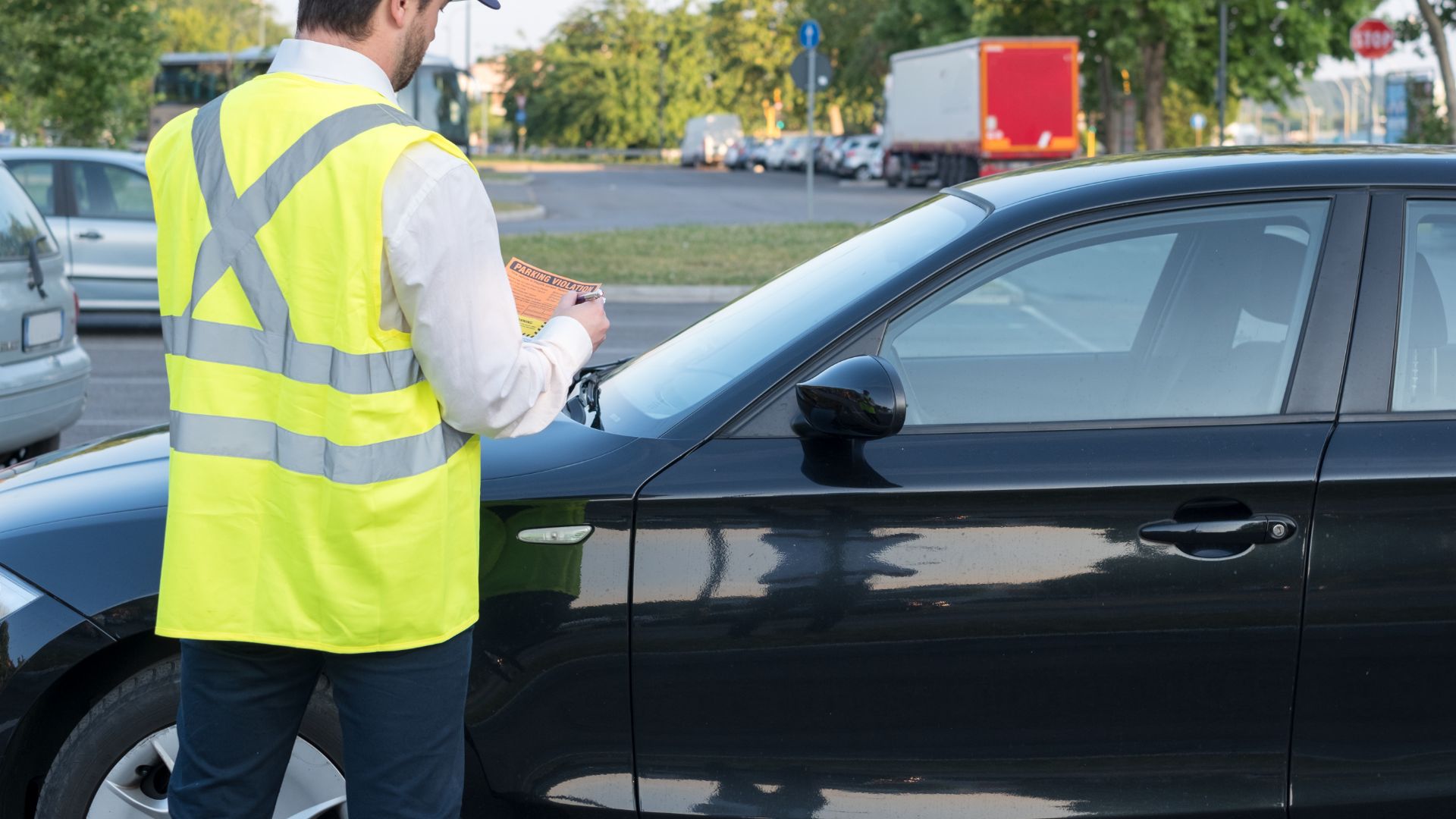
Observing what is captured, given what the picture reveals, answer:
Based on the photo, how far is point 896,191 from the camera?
136 ft

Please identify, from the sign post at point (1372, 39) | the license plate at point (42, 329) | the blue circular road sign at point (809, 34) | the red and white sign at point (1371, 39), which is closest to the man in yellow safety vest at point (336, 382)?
the license plate at point (42, 329)

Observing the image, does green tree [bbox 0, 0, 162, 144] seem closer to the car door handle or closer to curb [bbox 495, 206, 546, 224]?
curb [bbox 495, 206, 546, 224]

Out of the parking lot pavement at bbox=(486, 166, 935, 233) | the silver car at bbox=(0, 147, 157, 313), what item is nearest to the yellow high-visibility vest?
the silver car at bbox=(0, 147, 157, 313)

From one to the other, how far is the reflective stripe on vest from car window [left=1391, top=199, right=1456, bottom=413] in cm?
178

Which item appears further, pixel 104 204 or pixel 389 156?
pixel 104 204

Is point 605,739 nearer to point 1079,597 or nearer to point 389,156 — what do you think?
point 1079,597

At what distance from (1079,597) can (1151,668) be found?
171 mm

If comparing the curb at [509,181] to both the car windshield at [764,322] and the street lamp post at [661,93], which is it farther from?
the car windshield at [764,322]

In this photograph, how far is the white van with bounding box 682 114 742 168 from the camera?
72125mm

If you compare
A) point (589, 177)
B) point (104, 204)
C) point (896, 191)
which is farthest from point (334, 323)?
point (589, 177)

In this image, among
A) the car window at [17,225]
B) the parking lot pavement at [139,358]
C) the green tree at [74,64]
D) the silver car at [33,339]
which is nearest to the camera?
the silver car at [33,339]

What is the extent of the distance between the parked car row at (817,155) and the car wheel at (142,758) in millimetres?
44392

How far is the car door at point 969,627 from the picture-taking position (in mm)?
2551

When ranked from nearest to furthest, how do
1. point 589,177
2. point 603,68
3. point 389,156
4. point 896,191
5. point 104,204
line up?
point 389,156
point 104,204
point 896,191
point 589,177
point 603,68
